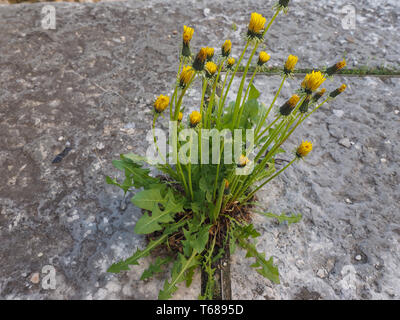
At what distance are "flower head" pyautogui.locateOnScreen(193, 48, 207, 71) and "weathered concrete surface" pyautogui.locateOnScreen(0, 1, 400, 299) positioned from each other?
80 cm

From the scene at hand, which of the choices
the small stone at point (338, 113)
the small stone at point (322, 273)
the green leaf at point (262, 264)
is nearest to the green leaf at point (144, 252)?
the green leaf at point (262, 264)

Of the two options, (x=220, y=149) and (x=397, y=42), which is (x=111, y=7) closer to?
(x=220, y=149)

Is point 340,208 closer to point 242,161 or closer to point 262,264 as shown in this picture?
point 262,264

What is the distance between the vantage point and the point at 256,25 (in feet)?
3.41

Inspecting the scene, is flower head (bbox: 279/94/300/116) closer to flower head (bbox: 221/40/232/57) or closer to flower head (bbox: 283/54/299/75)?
flower head (bbox: 283/54/299/75)

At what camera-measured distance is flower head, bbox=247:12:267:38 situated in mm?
1024

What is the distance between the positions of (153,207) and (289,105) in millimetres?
629

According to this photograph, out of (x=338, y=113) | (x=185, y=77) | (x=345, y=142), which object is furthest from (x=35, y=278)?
(x=338, y=113)

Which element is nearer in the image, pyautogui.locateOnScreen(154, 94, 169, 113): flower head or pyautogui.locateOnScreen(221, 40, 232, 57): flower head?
pyautogui.locateOnScreen(154, 94, 169, 113): flower head

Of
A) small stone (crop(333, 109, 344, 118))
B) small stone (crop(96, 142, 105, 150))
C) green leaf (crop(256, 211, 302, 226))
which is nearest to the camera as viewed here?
green leaf (crop(256, 211, 302, 226))

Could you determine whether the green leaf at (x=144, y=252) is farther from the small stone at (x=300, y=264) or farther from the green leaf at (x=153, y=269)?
the small stone at (x=300, y=264)

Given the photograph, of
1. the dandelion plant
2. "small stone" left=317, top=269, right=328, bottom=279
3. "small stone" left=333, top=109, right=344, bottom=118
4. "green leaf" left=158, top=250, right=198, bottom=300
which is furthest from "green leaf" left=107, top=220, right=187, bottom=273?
"small stone" left=333, top=109, right=344, bottom=118

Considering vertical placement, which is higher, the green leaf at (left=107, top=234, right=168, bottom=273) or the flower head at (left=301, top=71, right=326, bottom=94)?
the flower head at (left=301, top=71, right=326, bottom=94)

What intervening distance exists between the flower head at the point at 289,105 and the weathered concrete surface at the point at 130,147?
0.58 meters
